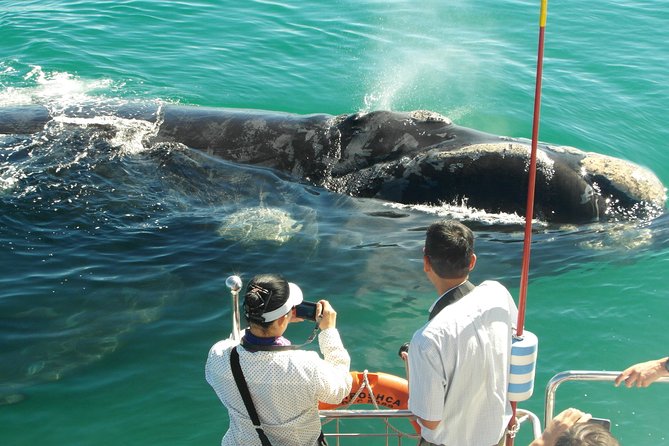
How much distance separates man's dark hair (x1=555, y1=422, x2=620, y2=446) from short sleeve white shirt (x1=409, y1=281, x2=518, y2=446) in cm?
36

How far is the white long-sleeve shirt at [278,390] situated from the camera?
425 cm

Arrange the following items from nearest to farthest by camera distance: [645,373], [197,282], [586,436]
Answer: [586,436] < [645,373] < [197,282]

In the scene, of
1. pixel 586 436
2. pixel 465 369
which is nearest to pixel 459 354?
pixel 465 369

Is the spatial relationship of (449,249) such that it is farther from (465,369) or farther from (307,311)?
(307,311)

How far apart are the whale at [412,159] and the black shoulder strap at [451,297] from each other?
4.04 m

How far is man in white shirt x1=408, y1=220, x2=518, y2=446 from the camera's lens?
161 inches

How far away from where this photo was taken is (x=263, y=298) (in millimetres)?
4211

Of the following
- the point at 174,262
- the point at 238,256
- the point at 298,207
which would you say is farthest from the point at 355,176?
the point at 174,262

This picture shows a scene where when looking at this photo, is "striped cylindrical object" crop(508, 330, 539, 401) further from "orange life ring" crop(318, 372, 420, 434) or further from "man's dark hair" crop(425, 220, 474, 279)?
"orange life ring" crop(318, 372, 420, 434)

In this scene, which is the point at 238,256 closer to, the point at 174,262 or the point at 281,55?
the point at 174,262

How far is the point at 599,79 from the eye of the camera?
15.3 meters

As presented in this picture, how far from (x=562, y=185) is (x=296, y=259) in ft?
9.20

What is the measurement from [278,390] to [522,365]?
4.33ft

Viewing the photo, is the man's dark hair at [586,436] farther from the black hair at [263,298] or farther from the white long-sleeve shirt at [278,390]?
the black hair at [263,298]
